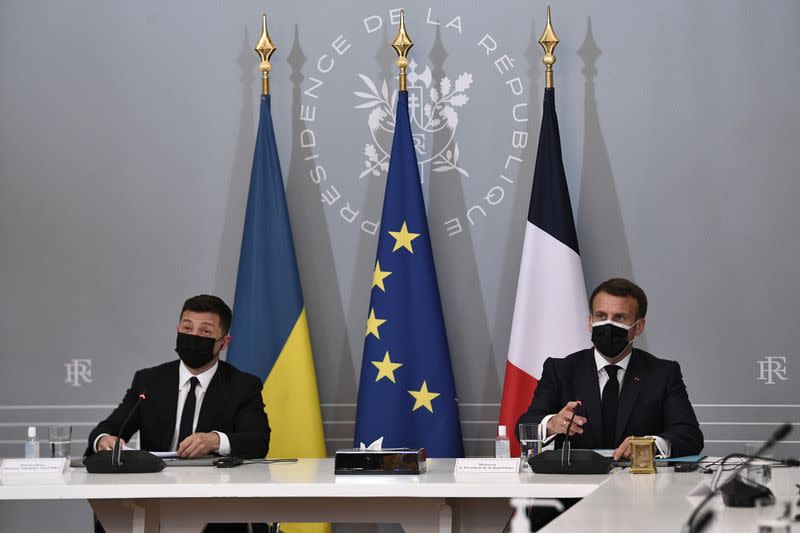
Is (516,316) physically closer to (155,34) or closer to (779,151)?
(779,151)

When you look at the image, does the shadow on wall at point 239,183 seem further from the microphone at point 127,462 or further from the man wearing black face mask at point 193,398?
the microphone at point 127,462

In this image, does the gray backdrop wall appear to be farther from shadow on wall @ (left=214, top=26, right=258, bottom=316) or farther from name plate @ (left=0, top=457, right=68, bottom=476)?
name plate @ (left=0, top=457, right=68, bottom=476)

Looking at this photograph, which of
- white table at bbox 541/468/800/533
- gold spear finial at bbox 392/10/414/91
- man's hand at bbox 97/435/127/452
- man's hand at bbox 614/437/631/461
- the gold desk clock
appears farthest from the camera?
gold spear finial at bbox 392/10/414/91

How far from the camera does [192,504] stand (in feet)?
11.2

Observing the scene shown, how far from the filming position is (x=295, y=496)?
328 cm

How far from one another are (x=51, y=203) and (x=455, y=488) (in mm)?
3069

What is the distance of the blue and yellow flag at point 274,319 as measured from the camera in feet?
16.2

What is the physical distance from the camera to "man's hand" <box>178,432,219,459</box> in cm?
377

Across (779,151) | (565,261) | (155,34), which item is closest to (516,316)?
(565,261)

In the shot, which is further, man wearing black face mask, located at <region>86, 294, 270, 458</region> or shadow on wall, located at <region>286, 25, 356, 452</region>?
shadow on wall, located at <region>286, 25, 356, 452</region>

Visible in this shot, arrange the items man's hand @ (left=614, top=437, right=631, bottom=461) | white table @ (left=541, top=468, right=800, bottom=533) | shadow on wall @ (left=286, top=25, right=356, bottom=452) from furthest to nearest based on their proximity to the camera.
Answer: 1. shadow on wall @ (left=286, top=25, right=356, bottom=452)
2. man's hand @ (left=614, top=437, right=631, bottom=461)
3. white table @ (left=541, top=468, right=800, bottom=533)

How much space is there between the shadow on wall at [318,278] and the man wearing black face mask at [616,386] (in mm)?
1334

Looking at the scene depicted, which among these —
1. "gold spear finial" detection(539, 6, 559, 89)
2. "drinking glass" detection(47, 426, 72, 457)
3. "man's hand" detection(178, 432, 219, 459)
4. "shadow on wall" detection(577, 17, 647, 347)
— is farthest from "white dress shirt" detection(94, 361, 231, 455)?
"gold spear finial" detection(539, 6, 559, 89)

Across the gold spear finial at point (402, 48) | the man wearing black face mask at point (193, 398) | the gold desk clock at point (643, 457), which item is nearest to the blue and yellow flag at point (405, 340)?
the gold spear finial at point (402, 48)
